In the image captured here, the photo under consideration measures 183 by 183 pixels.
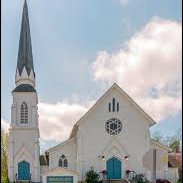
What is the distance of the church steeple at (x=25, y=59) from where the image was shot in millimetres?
40938

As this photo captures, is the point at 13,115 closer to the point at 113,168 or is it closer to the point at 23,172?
the point at 23,172

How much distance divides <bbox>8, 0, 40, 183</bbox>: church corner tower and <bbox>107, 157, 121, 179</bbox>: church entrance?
571 centimetres

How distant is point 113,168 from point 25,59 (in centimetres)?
1339

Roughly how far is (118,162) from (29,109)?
9.05m

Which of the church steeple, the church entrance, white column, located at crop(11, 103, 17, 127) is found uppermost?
the church steeple

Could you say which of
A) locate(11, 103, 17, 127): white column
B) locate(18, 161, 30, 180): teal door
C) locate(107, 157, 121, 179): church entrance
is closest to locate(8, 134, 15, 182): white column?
locate(18, 161, 30, 180): teal door

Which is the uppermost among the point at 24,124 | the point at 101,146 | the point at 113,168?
the point at 24,124

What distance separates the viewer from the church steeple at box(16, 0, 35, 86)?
4094 cm

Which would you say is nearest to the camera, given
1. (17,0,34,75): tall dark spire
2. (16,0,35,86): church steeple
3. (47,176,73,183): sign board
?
(47,176,73,183): sign board

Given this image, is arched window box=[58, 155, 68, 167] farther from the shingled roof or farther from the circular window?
the circular window

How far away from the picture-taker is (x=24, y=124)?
38.5m

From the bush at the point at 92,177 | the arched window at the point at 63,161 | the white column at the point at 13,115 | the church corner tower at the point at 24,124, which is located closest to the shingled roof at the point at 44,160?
the church corner tower at the point at 24,124

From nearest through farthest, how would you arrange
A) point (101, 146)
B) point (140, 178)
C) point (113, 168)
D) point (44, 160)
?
point (140, 178) < point (113, 168) < point (101, 146) < point (44, 160)

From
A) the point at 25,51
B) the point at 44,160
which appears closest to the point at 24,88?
the point at 25,51
